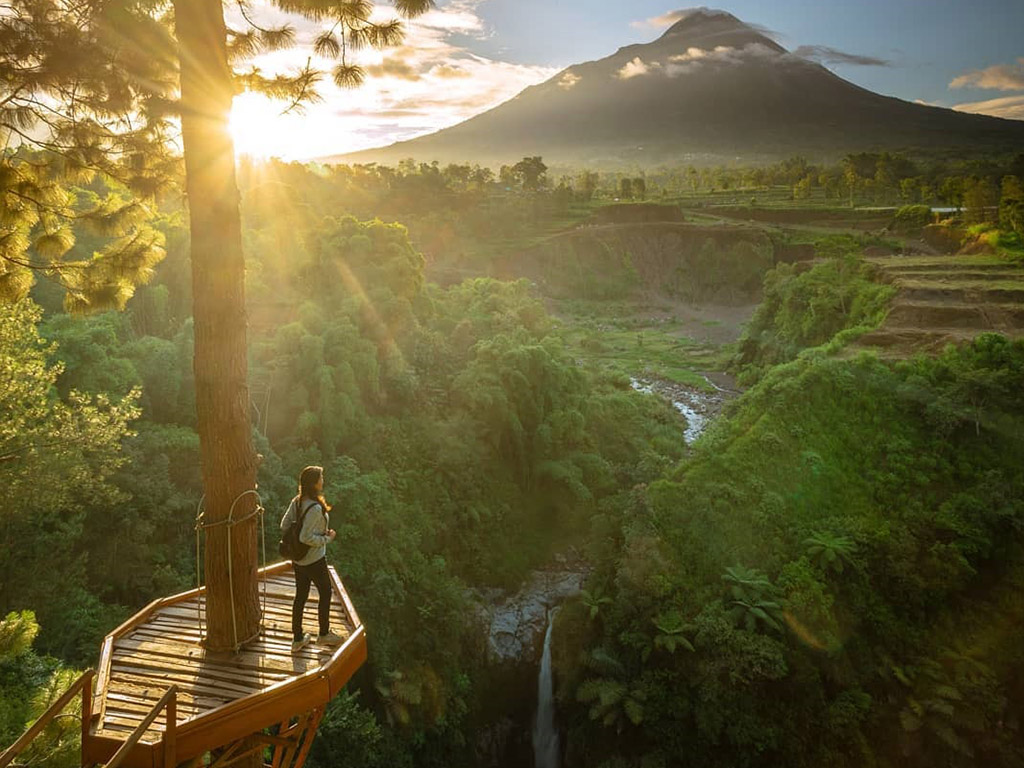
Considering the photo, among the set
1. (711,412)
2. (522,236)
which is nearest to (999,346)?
(711,412)

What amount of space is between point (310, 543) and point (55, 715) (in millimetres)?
2061

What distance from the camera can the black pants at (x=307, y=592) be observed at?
5.44m

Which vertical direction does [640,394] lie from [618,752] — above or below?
above

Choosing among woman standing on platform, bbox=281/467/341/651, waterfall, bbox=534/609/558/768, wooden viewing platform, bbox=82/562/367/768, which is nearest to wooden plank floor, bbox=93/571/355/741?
wooden viewing platform, bbox=82/562/367/768

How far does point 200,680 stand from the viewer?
196 inches

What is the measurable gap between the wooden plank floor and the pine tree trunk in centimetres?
24

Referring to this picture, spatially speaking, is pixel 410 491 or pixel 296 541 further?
pixel 410 491

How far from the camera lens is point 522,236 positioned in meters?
72.6

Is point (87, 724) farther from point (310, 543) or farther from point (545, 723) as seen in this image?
point (545, 723)

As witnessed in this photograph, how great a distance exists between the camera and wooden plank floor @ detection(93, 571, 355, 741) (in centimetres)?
458

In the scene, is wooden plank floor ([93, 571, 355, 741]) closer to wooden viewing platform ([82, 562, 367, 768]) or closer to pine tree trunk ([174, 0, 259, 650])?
wooden viewing platform ([82, 562, 367, 768])

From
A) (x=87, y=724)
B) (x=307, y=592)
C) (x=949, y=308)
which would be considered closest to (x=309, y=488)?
(x=307, y=592)

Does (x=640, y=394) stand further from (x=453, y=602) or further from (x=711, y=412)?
(x=453, y=602)

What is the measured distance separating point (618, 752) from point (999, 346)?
61.4ft
